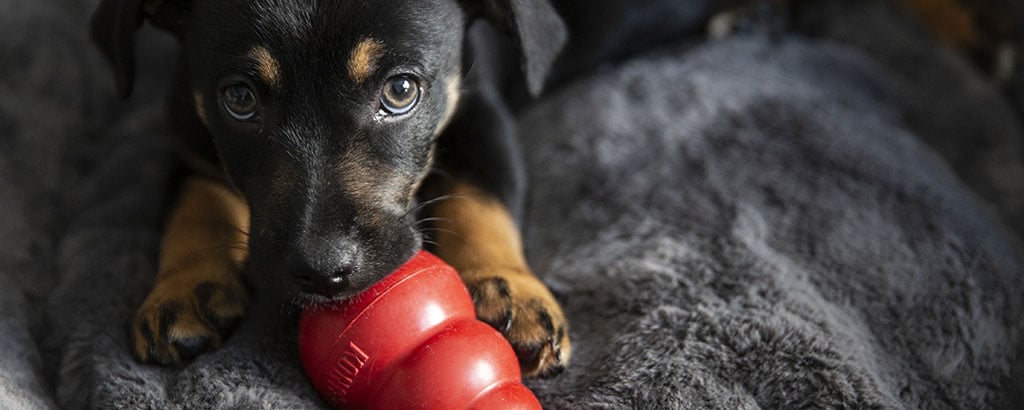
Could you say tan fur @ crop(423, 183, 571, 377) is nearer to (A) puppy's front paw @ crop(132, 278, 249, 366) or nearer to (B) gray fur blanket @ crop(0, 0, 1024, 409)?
(B) gray fur blanket @ crop(0, 0, 1024, 409)

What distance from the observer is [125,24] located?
2260 mm

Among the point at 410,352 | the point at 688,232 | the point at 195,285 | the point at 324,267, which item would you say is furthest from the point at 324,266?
the point at 688,232

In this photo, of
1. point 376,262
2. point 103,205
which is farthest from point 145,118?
point 376,262

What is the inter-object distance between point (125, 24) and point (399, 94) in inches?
28.8

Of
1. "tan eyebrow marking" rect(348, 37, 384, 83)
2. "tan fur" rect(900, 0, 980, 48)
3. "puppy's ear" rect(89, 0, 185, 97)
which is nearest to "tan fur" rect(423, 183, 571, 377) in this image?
"tan eyebrow marking" rect(348, 37, 384, 83)

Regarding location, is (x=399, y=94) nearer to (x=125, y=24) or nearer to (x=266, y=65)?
(x=266, y=65)

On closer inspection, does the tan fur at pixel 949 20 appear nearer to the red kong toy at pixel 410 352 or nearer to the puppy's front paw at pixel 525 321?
the puppy's front paw at pixel 525 321

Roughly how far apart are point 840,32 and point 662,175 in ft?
5.14

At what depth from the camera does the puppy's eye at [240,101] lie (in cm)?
210

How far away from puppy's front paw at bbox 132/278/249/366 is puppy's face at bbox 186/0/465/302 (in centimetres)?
16

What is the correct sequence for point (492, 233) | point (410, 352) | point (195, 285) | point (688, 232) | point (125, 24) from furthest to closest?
point (688, 232) → point (492, 233) → point (125, 24) → point (195, 285) → point (410, 352)

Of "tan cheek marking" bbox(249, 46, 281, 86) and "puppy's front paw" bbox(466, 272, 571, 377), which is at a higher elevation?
"tan cheek marking" bbox(249, 46, 281, 86)

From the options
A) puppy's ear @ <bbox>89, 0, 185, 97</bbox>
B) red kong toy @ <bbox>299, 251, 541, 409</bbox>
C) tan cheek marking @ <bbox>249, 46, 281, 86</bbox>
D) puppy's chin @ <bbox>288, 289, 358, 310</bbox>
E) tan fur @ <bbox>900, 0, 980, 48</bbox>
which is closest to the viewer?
red kong toy @ <bbox>299, 251, 541, 409</bbox>

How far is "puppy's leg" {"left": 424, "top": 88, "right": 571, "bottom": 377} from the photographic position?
6.89 feet
